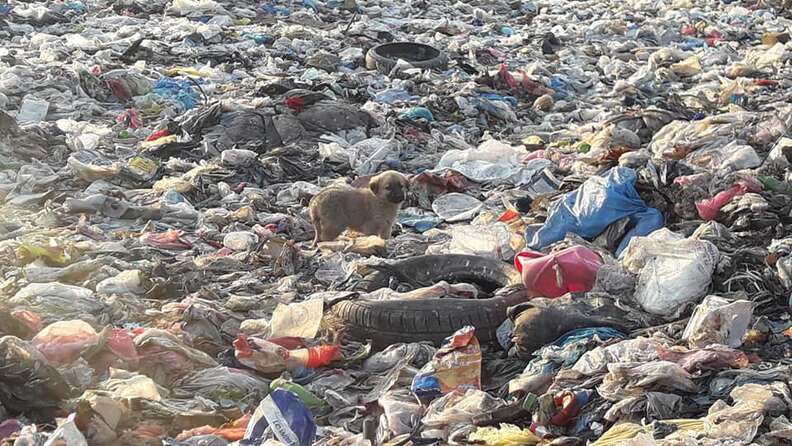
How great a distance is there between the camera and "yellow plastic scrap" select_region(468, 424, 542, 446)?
11.3 ft

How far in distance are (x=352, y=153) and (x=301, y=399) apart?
4335mm

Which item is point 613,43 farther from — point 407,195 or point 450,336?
point 450,336

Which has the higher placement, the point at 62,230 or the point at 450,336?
→ the point at 450,336

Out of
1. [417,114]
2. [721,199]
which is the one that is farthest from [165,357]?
[417,114]

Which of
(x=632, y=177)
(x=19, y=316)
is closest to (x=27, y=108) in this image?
(x=19, y=316)

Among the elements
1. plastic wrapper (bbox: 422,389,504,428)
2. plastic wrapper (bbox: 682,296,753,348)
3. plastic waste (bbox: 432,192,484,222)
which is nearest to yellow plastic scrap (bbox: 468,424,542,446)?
plastic wrapper (bbox: 422,389,504,428)

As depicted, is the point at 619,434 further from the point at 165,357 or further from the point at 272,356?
the point at 165,357

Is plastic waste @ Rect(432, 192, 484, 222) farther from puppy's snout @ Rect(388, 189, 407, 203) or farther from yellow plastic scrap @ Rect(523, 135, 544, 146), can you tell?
yellow plastic scrap @ Rect(523, 135, 544, 146)

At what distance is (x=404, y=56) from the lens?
38.6 feet

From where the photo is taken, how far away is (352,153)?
8.16m

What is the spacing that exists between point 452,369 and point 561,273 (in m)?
1.11

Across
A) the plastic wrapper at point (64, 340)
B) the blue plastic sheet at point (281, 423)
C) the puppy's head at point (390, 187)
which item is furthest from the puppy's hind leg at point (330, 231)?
the blue plastic sheet at point (281, 423)

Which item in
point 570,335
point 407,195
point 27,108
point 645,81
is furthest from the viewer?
point 645,81

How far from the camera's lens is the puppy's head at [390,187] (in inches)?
256
